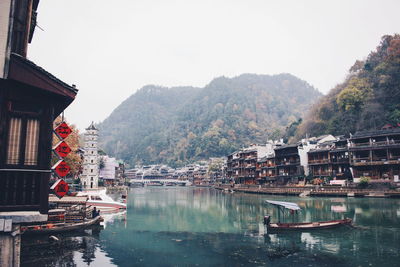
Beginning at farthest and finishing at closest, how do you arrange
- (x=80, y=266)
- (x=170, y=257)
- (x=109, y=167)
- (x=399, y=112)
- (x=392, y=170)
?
(x=109, y=167)
(x=399, y=112)
(x=392, y=170)
(x=170, y=257)
(x=80, y=266)

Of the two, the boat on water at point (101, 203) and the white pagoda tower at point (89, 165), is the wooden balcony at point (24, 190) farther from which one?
the white pagoda tower at point (89, 165)

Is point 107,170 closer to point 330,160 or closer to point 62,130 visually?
point 330,160

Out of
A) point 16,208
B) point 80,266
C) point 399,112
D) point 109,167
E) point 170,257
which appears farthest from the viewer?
point 109,167

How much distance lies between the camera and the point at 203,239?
27.1 meters

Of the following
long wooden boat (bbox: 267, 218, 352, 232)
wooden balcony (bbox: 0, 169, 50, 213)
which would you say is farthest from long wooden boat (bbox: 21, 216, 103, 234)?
long wooden boat (bbox: 267, 218, 352, 232)

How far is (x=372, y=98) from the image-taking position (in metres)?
81.4

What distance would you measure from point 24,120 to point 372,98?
88.1m

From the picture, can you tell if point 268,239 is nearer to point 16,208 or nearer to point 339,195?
point 16,208

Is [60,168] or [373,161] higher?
[373,161]

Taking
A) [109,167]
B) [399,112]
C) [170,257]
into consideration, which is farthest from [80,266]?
[109,167]

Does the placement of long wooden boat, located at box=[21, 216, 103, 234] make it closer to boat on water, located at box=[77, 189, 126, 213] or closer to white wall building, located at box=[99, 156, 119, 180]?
boat on water, located at box=[77, 189, 126, 213]

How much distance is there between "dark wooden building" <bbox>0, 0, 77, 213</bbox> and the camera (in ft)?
33.5

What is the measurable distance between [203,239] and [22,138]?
19.9 m

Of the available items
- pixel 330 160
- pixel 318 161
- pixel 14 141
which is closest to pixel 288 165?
pixel 318 161
